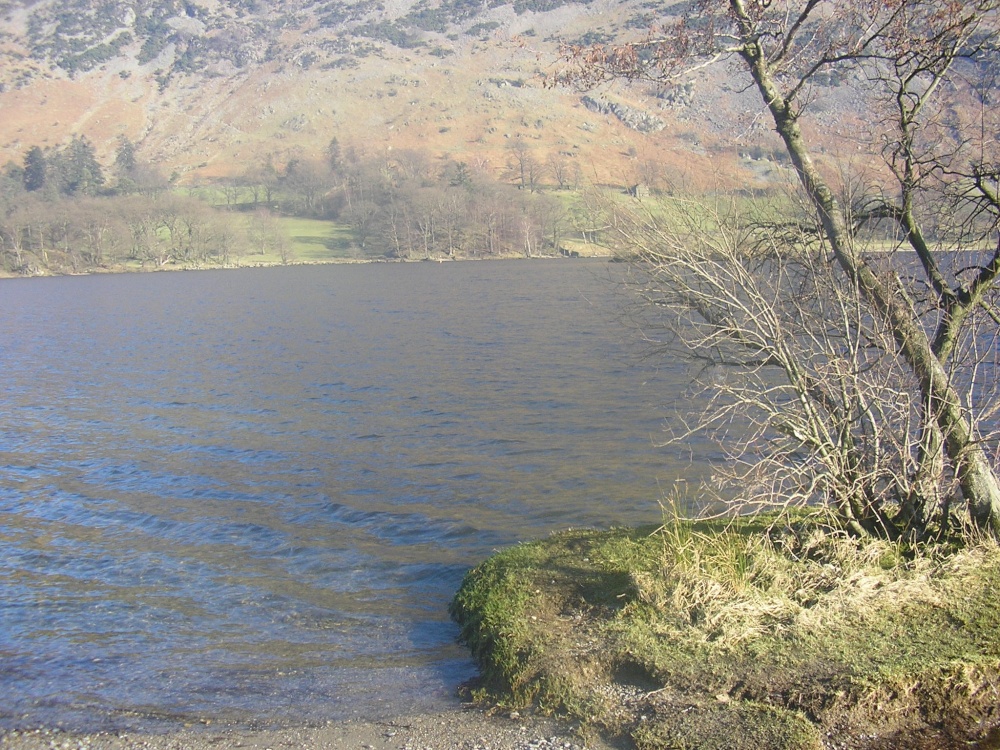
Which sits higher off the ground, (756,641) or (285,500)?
(756,641)

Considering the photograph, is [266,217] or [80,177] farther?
[80,177]

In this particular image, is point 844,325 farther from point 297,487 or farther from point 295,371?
point 295,371

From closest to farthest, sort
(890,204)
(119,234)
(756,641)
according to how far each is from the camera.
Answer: (756,641), (890,204), (119,234)

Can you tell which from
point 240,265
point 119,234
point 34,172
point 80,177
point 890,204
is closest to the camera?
point 890,204

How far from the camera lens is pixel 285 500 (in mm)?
15625

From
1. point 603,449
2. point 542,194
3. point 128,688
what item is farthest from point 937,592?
point 542,194

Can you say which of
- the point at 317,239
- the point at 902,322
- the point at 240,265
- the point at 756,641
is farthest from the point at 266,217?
the point at 756,641

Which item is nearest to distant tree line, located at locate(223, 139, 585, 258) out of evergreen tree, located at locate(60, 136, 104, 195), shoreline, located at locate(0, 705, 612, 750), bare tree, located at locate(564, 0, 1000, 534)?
evergreen tree, located at locate(60, 136, 104, 195)

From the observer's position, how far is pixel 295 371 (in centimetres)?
3053

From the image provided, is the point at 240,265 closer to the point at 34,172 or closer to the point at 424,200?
the point at 424,200

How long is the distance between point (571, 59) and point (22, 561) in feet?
35.8

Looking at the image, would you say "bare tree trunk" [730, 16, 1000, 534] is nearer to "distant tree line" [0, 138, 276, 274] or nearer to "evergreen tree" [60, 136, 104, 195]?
"distant tree line" [0, 138, 276, 274]

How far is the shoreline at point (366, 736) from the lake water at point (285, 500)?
0.26 metres

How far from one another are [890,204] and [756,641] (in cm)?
503
